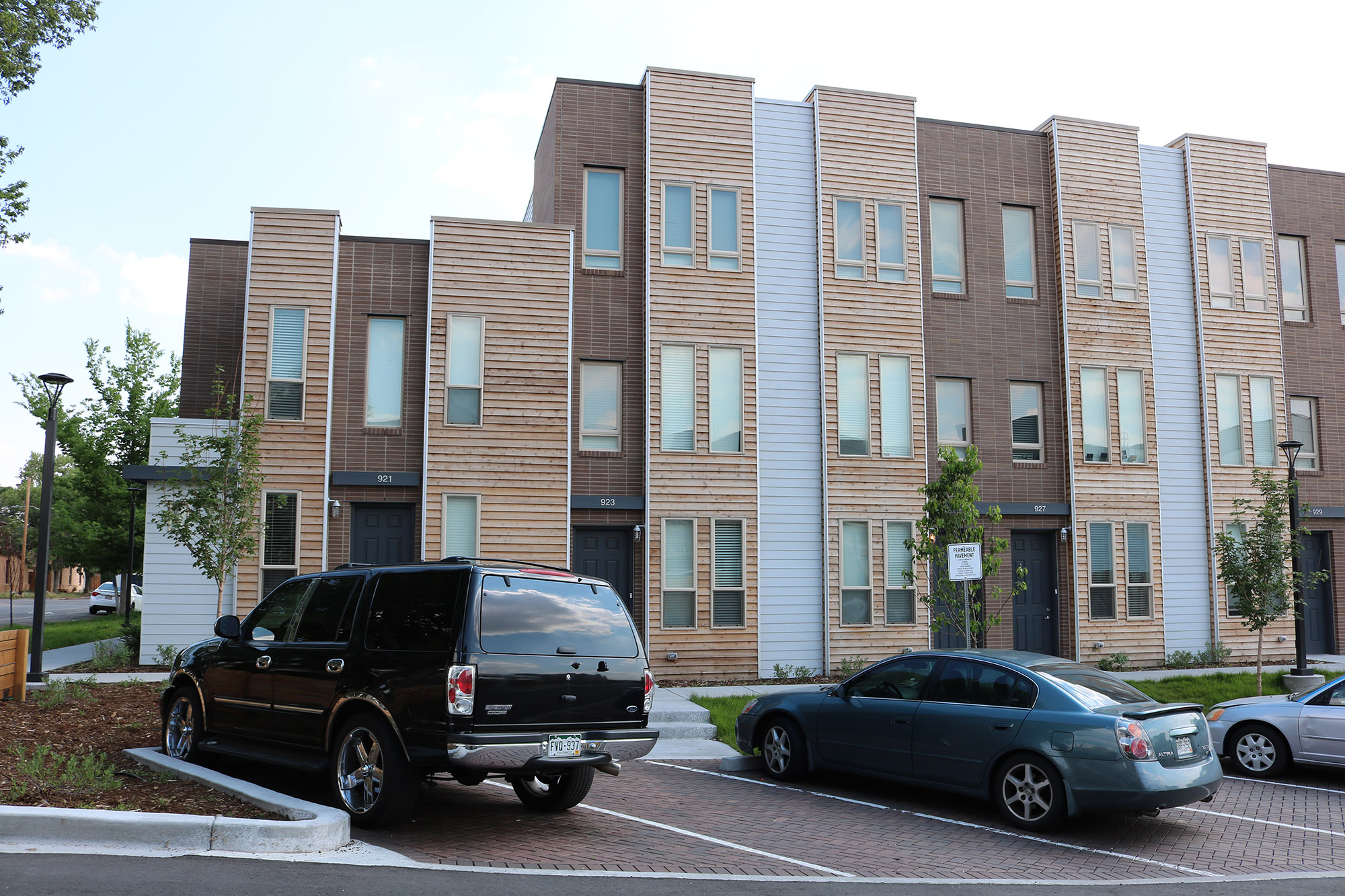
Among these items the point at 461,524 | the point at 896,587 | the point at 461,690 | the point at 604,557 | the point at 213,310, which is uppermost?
the point at 213,310

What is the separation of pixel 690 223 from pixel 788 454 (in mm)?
4697

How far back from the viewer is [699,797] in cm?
1009

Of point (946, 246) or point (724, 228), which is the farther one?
point (946, 246)

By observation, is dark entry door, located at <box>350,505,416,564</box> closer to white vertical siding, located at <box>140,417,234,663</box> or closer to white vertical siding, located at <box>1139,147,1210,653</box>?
white vertical siding, located at <box>140,417,234,663</box>

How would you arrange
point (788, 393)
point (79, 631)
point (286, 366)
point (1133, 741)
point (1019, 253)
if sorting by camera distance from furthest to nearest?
point (79, 631) → point (1019, 253) → point (788, 393) → point (286, 366) → point (1133, 741)

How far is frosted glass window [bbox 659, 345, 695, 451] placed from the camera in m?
19.0

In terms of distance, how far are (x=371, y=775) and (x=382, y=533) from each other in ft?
35.9

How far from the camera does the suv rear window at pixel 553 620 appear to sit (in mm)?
7461

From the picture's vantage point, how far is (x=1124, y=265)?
22.0m

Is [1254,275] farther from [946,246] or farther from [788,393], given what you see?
[788,393]

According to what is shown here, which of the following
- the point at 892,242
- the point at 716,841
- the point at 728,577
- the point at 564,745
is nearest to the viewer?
the point at 564,745

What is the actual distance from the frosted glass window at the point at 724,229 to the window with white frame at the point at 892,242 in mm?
2955

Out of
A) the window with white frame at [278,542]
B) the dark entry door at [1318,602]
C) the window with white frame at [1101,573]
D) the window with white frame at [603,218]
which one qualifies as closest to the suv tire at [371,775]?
the window with white frame at [278,542]

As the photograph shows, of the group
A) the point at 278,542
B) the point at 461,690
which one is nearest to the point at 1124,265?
the point at 278,542
